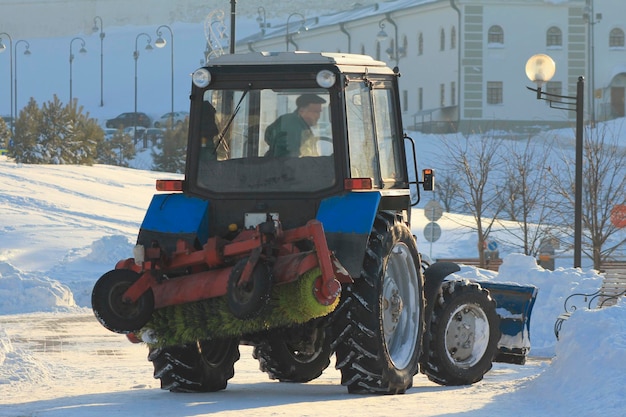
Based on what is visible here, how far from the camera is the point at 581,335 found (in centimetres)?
1090

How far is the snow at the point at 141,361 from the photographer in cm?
1041

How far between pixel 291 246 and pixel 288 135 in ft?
4.02

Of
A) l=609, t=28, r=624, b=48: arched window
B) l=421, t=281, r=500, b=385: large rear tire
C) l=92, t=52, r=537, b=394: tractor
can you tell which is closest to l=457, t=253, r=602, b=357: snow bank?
l=421, t=281, r=500, b=385: large rear tire

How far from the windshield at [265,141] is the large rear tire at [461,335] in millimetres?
1790

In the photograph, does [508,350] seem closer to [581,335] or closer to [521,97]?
[581,335]

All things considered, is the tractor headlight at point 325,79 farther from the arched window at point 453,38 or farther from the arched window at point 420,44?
the arched window at point 420,44

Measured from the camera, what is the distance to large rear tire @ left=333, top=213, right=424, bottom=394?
37.0 ft

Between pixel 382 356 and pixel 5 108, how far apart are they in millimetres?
130812

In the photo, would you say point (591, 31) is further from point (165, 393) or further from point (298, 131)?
point (165, 393)

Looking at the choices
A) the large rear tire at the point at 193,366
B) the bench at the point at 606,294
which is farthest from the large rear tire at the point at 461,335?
the bench at the point at 606,294

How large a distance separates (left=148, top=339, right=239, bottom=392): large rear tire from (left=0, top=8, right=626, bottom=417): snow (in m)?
0.15

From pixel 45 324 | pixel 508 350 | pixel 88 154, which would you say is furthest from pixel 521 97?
pixel 508 350

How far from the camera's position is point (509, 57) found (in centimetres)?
8075

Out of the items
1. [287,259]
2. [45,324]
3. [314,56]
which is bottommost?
[45,324]
